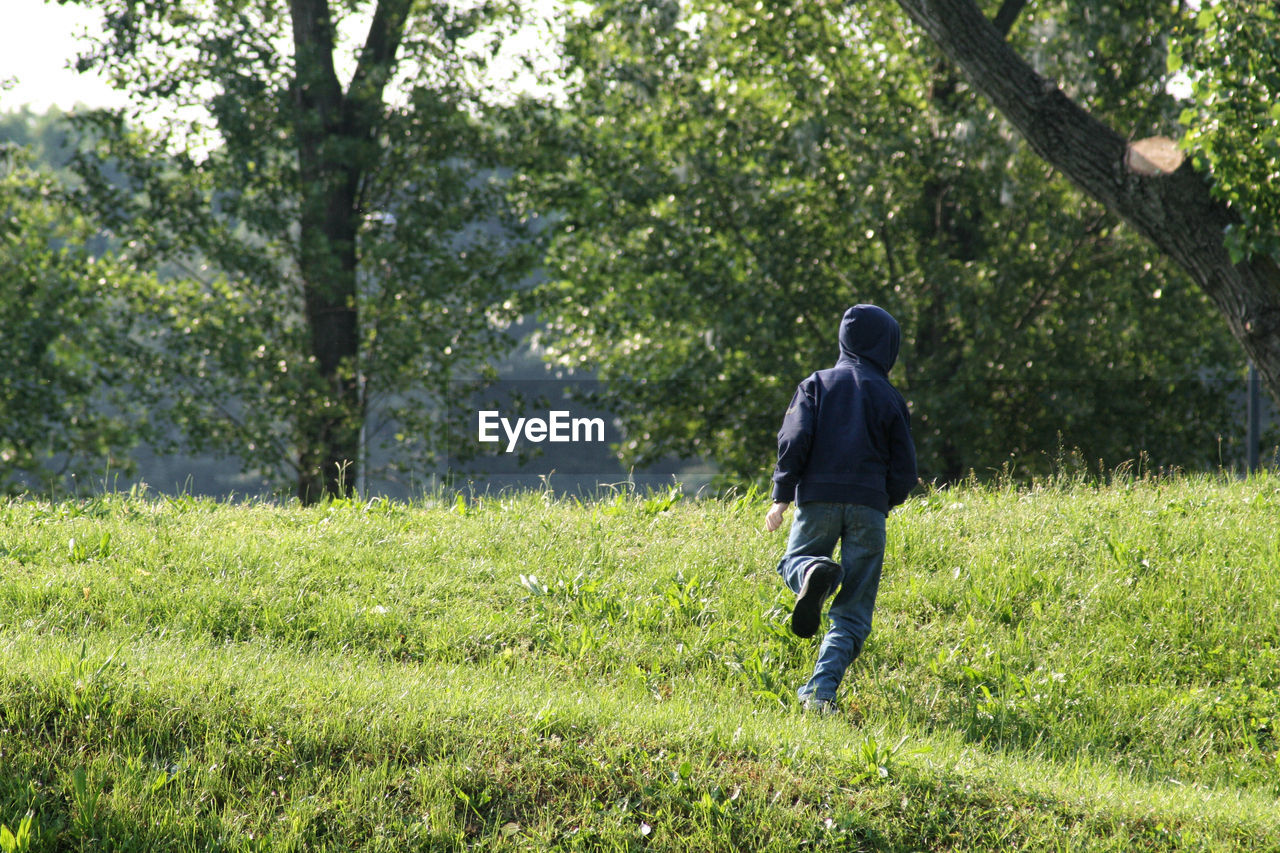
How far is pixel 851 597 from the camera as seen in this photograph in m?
5.08

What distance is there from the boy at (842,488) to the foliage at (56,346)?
44.9 ft

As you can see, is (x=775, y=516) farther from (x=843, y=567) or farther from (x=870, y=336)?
(x=870, y=336)

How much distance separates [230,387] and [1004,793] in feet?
45.0

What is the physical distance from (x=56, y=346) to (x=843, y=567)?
15722 mm

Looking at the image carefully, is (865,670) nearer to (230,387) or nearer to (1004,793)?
(1004,793)

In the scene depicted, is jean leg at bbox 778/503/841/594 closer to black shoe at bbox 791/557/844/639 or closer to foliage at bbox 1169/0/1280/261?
black shoe at bbox 791/557/844/639

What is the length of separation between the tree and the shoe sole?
10.5 metres

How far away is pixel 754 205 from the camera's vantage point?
15359 millimetres

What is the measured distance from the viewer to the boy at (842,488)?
16.4 ft

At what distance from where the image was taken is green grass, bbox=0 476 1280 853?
400 centimetres

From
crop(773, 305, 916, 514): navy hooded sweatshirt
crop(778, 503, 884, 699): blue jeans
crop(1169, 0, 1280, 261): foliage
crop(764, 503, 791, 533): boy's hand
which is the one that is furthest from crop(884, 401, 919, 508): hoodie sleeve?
crop(1169, 0, 1280, 261): foliage

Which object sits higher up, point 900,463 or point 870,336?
point 870,336

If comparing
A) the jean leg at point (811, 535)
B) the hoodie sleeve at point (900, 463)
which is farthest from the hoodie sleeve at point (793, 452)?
the hoodie sleeve at point (900, 463)

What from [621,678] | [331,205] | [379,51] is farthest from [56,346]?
[621,678]
